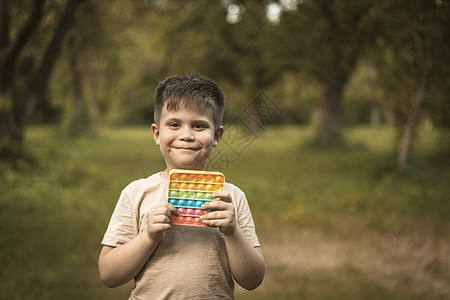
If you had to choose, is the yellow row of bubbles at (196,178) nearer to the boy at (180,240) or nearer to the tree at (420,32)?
the boy at (180,240)

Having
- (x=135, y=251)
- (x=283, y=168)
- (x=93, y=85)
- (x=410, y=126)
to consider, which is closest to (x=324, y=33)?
(x=410, y=126)

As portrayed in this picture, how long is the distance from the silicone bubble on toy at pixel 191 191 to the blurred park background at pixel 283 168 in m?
0.79

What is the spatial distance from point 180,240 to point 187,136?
1.34 ft

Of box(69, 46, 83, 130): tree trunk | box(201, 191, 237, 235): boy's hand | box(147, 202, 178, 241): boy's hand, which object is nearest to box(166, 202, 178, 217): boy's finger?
box(147, 202, 178, 241): boy's hand

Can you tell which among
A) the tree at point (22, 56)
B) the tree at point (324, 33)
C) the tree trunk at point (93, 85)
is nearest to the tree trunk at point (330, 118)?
the tree at point (324, 33)

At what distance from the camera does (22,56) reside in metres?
9.41

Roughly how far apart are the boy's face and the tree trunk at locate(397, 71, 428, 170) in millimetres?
7914

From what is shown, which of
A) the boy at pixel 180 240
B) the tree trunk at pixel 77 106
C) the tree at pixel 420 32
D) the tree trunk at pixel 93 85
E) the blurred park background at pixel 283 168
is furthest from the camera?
the tree trunk at pixel 93 85

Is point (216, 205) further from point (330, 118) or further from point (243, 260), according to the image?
point (330, 118)

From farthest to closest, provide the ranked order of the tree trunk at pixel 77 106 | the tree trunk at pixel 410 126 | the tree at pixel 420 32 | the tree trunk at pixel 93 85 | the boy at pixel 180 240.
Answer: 1. the tree trunk at pixel 93 85
2. the tree trunk at pixel 77 106
3. the tree trunk at pixel 410 126
4. the tree at pixel 420 32
5. the boy at pixel 180 240

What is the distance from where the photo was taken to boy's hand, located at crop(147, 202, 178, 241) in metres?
1.64

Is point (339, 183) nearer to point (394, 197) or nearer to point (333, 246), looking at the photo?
point (394, 197)

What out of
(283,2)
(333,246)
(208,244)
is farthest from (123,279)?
(283,2)

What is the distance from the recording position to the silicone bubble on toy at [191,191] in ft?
5.62
